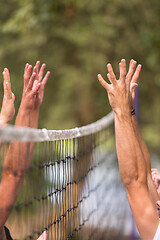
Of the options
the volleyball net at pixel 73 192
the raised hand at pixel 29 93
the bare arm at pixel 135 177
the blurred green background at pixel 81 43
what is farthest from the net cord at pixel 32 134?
the blurred green background at pixel 81 43

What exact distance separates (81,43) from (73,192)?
695cm

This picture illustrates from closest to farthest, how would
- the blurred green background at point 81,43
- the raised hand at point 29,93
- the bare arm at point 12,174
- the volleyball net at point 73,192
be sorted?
the bare arm at point 12,174
the raised hand at point 29,93
the volleyball net at point 73,192
the blurred green background at point 81,43

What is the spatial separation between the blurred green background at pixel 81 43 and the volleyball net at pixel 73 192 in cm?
195

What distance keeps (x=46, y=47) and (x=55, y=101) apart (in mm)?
1789

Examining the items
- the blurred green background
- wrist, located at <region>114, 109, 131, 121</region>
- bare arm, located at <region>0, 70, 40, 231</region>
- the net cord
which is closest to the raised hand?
the net cord

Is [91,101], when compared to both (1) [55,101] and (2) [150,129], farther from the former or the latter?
(2) [150,129]

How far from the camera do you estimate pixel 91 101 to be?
470 inches

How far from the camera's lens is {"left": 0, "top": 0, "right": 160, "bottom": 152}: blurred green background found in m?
9.90

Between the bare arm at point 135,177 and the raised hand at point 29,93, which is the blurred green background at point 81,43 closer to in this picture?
the raised hand at point 29,93

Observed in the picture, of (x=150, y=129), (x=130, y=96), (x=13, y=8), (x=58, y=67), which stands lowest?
(x=130, y=96)

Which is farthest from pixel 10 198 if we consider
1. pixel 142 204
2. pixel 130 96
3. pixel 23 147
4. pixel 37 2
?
pixel 37 2

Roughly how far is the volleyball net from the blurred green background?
1.95 m

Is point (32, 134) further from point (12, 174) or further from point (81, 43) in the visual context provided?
point (81, 43)

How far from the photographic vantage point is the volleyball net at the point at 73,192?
2.94 meters
